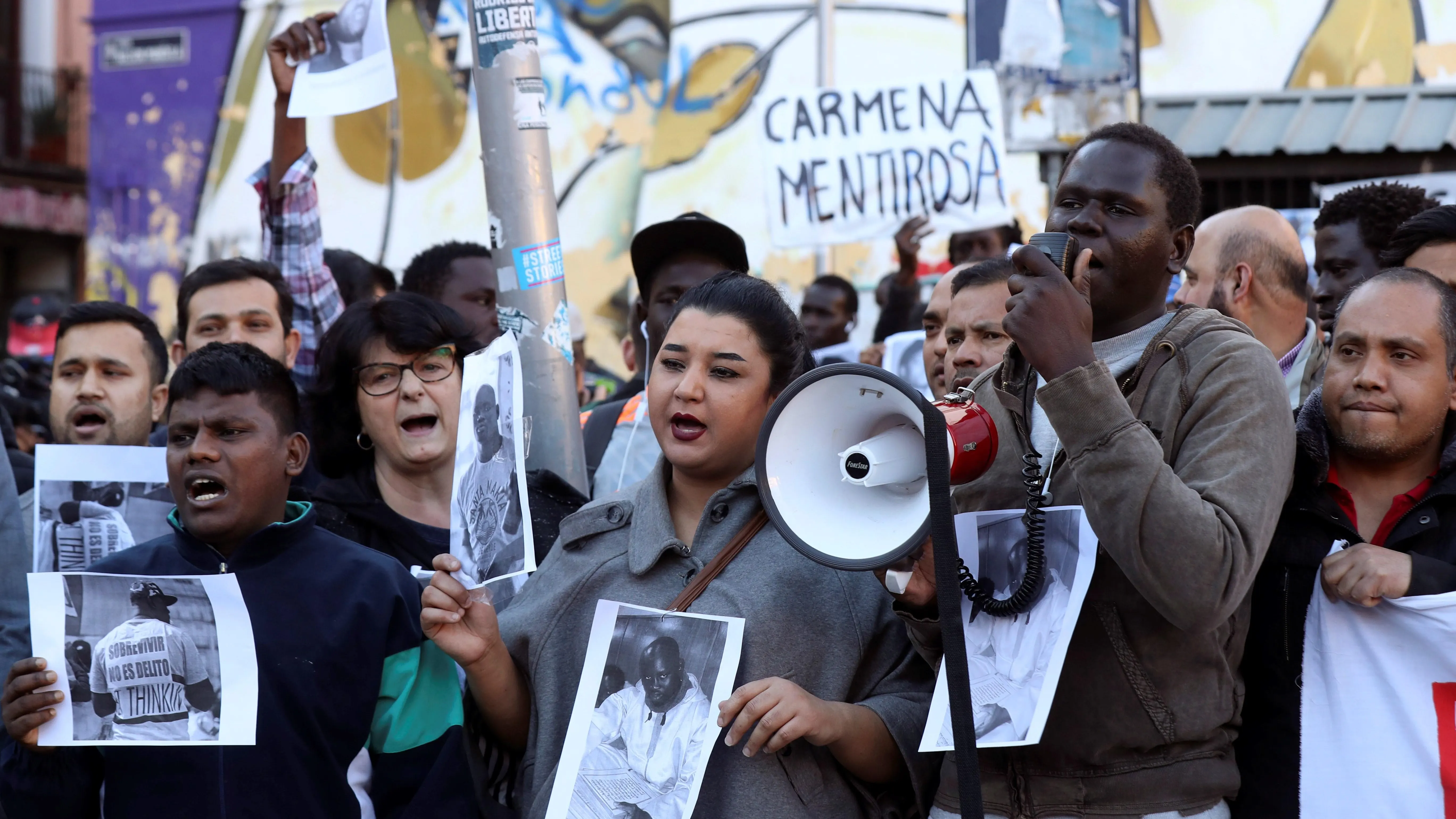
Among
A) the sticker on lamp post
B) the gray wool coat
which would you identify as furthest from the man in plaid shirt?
the gray wool coat

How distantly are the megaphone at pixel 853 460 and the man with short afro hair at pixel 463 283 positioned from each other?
2630 mm

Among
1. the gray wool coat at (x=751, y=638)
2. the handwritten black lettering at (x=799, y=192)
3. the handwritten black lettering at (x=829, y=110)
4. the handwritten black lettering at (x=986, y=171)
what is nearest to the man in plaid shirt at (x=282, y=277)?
the gray wool coat at (x=751, y=638)

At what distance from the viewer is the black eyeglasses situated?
3.21m

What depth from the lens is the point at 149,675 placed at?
2.40m

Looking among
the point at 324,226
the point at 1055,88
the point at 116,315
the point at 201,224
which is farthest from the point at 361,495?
the point at 201,224

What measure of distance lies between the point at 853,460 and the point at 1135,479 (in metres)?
0.45

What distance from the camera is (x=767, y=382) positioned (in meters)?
2.60

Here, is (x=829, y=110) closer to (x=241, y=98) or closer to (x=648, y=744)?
(x=648, y=744)

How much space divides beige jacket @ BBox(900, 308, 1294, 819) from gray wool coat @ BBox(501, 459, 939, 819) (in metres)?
0.15

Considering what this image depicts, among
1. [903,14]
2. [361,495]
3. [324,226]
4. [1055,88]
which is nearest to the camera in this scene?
[361,495]

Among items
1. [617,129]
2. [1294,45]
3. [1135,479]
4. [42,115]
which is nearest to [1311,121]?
[1294,45]

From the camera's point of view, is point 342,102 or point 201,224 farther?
point 201,224

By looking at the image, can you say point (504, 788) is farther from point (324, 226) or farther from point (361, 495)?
point (324, 226)

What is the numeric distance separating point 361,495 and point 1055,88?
4.70 metres
